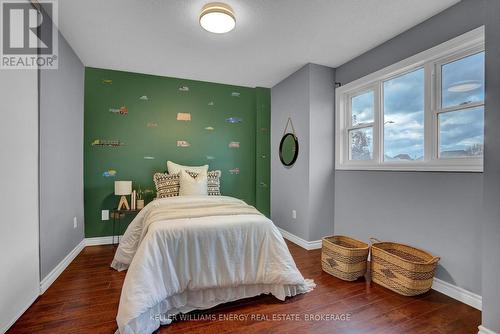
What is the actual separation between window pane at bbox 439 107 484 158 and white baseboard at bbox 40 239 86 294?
377 cm

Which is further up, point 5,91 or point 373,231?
point 5,91

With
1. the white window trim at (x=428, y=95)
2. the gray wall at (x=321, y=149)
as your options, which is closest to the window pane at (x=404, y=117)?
the white window trim at (x=428, y=95)

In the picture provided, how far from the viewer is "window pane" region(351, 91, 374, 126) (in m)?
2.90

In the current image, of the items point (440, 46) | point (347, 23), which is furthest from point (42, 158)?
point (440, 46)

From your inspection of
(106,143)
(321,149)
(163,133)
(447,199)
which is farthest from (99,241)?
(447,199)

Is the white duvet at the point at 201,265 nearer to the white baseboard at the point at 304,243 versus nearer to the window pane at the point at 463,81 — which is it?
the white baseboard at the point at 304,243

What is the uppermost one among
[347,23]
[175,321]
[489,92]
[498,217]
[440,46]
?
[347,23]

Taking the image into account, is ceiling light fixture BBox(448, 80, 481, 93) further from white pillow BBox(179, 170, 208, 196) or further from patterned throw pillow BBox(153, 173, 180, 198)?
patterned throw pillow BBox(153, 173, 180, 198)

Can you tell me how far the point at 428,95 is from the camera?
7.35 feet

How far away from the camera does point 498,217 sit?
146 cm

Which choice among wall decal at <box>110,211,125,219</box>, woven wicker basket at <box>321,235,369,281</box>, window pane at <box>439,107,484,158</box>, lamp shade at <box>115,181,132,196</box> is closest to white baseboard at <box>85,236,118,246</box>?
wall decal at <box>110,211,125,219</box>

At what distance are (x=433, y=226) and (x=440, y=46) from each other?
5.38ft

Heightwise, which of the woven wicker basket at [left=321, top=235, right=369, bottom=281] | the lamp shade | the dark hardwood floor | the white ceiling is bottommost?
the dark hardwood floor

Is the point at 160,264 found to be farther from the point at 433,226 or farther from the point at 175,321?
the point at 433,226
